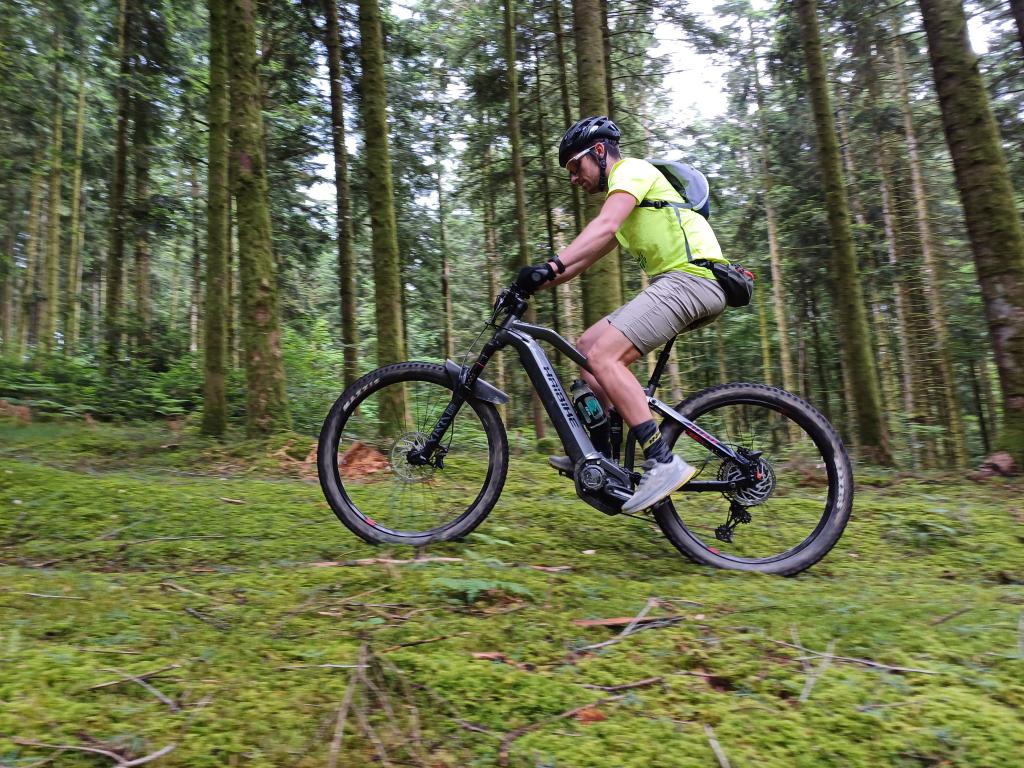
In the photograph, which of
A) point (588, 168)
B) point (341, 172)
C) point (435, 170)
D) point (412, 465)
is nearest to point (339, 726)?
point (412, 465)

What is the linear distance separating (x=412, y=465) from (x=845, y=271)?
862 cm

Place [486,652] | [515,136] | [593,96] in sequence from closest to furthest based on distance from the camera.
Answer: [486,652], [593,96], [515,136]

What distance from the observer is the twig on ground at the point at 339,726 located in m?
1.37

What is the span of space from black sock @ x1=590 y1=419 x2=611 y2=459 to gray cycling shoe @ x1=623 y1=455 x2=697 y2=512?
0.28 metres

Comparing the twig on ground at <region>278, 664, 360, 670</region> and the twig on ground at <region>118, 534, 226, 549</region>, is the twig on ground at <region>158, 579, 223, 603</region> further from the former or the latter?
the twig on ground at <region>118, 534, 226, 549</region>

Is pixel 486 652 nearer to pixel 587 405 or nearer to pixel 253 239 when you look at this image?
pixel 587 405

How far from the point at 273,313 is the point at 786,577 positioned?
236 inches

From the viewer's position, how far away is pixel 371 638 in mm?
1988

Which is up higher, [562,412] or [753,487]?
[562,412]

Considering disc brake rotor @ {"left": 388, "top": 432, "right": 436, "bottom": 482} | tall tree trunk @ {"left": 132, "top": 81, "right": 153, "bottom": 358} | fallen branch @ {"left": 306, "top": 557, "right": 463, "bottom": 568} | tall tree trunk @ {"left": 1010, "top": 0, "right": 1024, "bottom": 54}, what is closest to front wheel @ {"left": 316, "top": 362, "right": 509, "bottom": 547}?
disc brake rotor @ {"left": 388, "top": 432, "right": 436, "bottom": 482}

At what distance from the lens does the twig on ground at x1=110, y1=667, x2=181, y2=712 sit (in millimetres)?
1512

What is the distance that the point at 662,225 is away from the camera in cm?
334

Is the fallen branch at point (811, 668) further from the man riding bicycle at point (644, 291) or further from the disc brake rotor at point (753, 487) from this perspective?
the disc brake rotor at point (753, 487)

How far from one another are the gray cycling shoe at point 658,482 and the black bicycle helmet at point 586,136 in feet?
5.64
